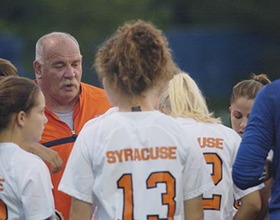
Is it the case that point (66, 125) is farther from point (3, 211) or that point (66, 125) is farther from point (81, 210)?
point (81, 210)

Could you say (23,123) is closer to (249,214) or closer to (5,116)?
(5,116)

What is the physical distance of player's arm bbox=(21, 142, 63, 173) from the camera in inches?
282

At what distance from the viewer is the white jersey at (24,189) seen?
6.45 m

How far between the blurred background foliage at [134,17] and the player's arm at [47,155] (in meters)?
18.7

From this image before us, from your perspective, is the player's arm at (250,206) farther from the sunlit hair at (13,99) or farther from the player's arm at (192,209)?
the sunlit hair at (13,99)

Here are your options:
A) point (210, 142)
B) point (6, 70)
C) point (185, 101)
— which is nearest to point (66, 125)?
point (6, 70)

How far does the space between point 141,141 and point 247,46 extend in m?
23.6

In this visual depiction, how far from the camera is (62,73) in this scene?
824 centimetres

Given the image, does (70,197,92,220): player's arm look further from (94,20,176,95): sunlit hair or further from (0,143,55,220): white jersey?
(94,20,176,95): sunlit hair

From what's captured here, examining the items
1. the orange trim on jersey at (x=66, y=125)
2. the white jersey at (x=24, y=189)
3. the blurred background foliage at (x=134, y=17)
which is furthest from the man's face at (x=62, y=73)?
the blurred background foliage at (x=134, y=17)

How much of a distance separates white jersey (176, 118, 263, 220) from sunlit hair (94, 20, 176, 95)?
0.70 m

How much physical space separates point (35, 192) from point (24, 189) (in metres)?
0.06

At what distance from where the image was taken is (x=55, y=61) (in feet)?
27.3

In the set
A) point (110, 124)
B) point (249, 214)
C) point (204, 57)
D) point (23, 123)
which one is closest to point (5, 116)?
point (23, 123)
